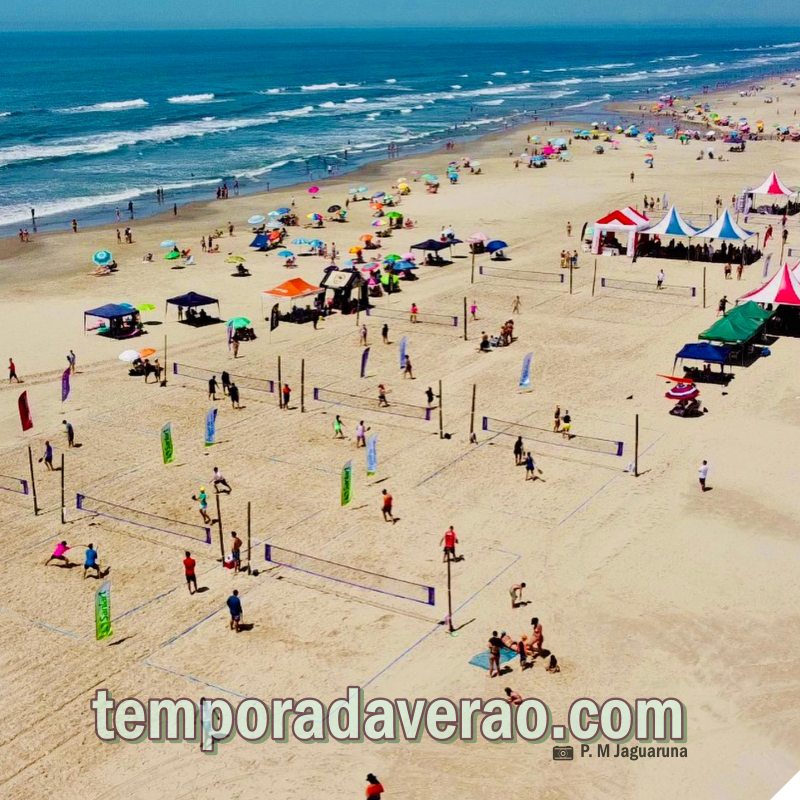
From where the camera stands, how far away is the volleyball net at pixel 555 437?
94.0 feet

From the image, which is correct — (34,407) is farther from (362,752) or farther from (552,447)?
(362,752)

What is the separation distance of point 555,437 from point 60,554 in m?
13.8

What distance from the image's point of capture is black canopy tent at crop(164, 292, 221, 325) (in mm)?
41594

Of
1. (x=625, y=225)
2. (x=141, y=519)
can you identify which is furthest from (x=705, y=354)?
(x=625, y=225)

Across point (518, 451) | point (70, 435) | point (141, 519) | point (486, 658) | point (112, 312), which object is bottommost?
point (486, 658)

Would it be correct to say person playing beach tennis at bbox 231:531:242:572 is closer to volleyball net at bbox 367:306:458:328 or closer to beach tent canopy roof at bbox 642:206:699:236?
volleyball net at bbox 367:306:458:328

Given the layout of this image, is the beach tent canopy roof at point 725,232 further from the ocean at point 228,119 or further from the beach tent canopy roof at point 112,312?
the ocean at point 228,119

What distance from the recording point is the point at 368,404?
32.6 meters

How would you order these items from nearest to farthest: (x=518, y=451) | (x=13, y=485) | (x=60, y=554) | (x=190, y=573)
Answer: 1. (x=190, y=573)
2. (x=60, y=554)
3. (x=13, y=485)
4. (x=518, y=451)

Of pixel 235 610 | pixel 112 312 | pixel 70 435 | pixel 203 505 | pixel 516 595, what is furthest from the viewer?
pixel 112 312

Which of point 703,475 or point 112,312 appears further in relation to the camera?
point 112,312

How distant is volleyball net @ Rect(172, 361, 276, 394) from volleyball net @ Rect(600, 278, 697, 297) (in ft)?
60.0

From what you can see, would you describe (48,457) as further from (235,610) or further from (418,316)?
(418,316)

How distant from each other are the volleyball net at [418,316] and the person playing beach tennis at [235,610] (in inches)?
873
